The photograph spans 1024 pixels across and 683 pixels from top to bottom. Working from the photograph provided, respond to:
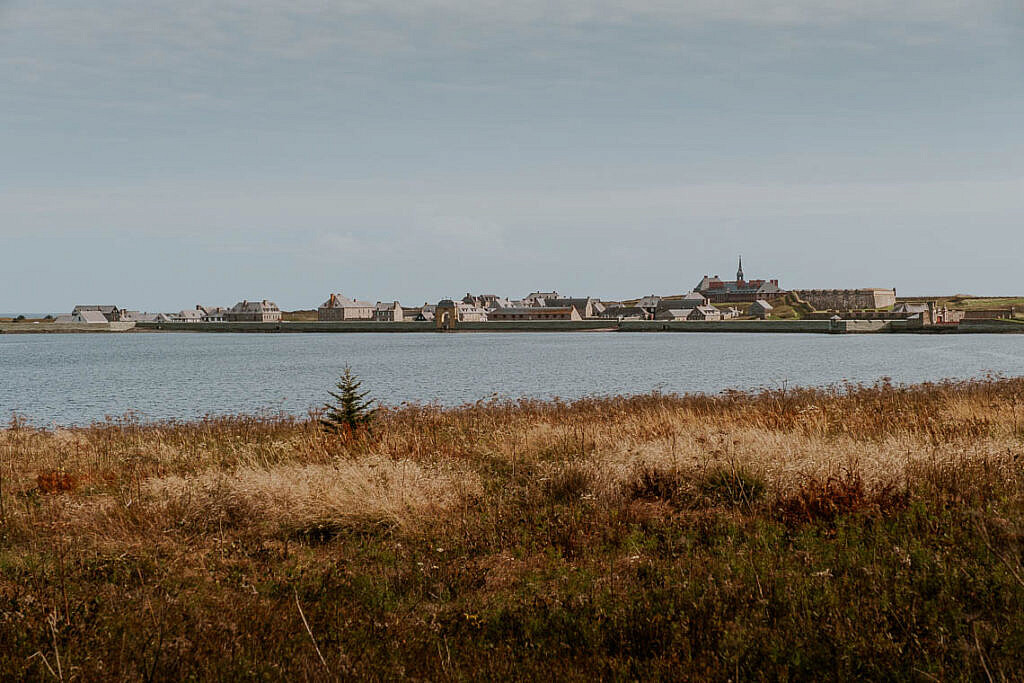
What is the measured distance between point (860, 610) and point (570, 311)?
161m

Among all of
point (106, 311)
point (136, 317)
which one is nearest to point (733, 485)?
point (136, 317)

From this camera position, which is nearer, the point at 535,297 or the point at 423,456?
the point at 423,456

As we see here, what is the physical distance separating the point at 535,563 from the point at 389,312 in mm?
168801

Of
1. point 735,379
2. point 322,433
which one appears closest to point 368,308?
point 735,379

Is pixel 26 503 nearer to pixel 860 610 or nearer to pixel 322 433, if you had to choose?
pixel 322 433

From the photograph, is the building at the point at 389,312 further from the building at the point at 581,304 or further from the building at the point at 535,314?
the building at the point at 581,304

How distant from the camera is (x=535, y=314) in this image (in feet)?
550

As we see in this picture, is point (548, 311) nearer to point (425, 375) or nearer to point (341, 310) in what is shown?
point (341, 310)

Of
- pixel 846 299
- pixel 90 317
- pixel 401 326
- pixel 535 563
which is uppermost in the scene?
pixel 90 317

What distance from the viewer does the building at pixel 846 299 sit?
18838cm

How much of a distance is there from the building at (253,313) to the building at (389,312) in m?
22.5

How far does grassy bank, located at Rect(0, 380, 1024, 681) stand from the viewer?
544 cm

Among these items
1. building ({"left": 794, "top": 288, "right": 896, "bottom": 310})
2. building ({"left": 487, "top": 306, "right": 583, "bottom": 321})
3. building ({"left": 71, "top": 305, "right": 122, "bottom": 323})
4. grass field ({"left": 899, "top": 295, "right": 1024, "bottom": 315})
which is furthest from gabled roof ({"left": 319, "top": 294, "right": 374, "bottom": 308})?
grass field ({"left": 899, "top": 295, "right": 1024, "bottom": 315})

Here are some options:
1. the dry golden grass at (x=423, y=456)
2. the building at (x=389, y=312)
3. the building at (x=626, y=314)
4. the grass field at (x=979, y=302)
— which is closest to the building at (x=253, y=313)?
the building at (x=389, y=312)
